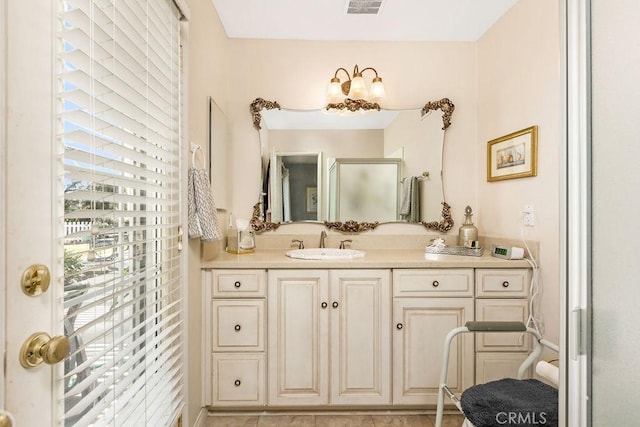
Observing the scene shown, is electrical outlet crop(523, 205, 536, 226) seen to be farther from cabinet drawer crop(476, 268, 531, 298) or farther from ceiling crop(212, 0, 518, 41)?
ceiling crop(212, 0, 518, 41)

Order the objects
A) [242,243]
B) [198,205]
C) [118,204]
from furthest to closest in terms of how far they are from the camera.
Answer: [242,243] < [198,205] < [118,204]

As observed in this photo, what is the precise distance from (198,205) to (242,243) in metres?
0.69

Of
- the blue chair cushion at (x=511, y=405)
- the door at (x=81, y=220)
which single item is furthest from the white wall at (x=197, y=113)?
the blue chair cushion at (x=511, y=405)

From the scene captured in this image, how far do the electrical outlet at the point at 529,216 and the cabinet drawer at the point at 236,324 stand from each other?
64.8 inches

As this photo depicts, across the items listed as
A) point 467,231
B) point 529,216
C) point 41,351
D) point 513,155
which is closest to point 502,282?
point 529,216

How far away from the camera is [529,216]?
2.10 m

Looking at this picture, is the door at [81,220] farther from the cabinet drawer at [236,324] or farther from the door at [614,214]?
the door at [614,214]

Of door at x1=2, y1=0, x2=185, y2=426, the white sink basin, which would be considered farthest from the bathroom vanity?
door at x1=2, y1=0, x2=185, y2=426

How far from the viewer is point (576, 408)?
73 centimetres

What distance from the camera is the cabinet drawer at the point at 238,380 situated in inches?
79.7

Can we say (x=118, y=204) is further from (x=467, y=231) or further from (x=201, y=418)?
(x=467, y=231)

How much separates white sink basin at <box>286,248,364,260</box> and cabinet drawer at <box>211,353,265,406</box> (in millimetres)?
629

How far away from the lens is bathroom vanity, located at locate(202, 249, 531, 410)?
79.7 inches

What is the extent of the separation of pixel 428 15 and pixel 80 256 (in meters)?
2.42
